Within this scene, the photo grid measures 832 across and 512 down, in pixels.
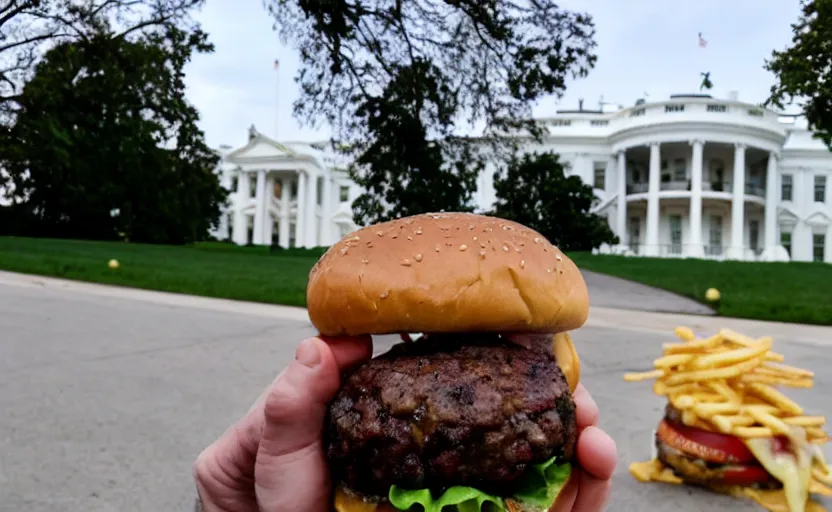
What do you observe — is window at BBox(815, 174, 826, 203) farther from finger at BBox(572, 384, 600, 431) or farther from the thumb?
the thumb

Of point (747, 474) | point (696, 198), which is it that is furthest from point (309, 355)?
point (696, 198)

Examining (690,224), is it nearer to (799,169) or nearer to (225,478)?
(799,169)

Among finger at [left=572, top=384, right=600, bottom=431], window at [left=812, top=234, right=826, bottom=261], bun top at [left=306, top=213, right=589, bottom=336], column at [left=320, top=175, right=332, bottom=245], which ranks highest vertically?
column at [left=320, top=175, right=332, bottom=245]

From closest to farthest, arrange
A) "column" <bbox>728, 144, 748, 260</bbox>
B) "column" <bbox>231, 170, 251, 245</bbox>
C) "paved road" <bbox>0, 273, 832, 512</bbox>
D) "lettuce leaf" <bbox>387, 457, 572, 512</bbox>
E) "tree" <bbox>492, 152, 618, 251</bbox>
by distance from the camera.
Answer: "lettuce leaf" <bbox>387, 457, 572, 512</bbox> → "paved road" <bbox>0, 273, 832, 512</bbox> → "tree" <bbox>492, 152, 618, 251</bbox> → "column" <bbox>728, 144, 748, 260</bbox> → "column" <bbox>231, 170, 251, 245</bbox>

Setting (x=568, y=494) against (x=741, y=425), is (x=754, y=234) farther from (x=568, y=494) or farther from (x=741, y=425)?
(x=568, y=494)

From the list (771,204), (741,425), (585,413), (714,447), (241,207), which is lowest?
(714,447)

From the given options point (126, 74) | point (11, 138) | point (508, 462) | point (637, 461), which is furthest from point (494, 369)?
point (11, 138)

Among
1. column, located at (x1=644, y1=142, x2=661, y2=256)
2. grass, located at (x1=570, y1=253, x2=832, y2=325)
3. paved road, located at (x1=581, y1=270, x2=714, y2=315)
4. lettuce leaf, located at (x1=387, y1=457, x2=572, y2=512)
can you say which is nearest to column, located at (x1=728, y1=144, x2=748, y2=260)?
column, located at (x1=644, y1=142, x2=661, y2=256)
